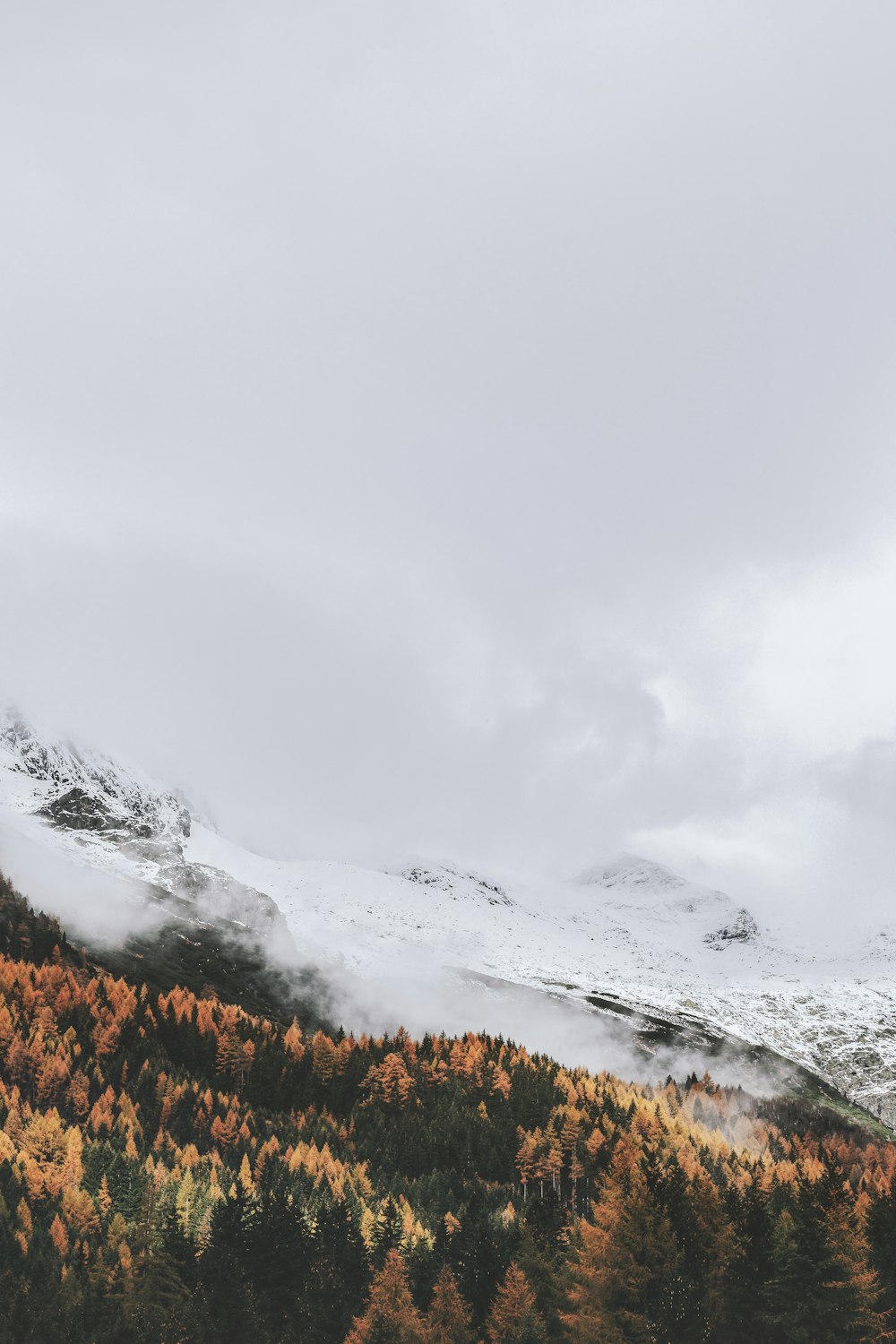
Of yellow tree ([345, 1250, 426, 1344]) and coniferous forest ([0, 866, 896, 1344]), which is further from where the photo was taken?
yellow tree ([345, 1250, 426, 1344])

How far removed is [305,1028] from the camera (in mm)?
196125

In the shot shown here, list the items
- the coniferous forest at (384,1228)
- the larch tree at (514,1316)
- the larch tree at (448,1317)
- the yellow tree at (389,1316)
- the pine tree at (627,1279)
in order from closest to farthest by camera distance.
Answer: the coniferous forest at (384,1228), the yellow tree at (389,1316), the pine tree at (627,1279), the larch tree at (514,1316), the larch tree at (448,1317)

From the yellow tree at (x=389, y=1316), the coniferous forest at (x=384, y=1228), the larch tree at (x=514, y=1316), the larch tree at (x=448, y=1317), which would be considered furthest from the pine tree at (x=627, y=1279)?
the yellow tree at (x=389, y=1316)

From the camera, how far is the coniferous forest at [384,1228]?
60062 mm

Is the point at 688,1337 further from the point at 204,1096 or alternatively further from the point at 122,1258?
the point at 204,1096

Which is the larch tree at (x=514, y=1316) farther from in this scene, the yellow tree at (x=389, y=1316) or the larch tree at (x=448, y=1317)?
the yellow tree at (x=389, y=1316)

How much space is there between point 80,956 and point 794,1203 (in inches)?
5630

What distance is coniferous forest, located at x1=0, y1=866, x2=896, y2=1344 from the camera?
60.1 m

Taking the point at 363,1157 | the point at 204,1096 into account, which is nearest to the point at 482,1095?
the point at 363,1157

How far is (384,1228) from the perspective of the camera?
71875 mm

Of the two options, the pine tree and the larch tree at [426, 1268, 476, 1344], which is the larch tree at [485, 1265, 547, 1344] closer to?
the larch tree at [426, 1268, 476, 1344]

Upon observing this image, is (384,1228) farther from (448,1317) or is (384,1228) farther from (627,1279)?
(627,1279)

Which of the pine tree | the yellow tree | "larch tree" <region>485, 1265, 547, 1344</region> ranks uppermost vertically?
the pine tree

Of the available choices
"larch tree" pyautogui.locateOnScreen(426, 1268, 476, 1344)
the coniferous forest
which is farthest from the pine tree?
"larch tree" pyautogui.locateOnScreen(426, 1268, 476, 1344)
